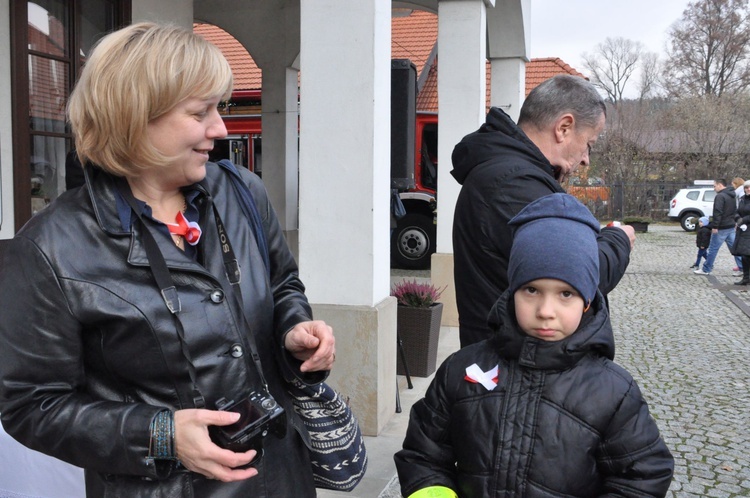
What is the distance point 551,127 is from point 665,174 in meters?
35.2

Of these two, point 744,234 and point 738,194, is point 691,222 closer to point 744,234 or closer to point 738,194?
point 738,194

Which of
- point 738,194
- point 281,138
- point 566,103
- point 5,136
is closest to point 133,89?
point 566,103

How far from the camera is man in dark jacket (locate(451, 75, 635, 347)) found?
2.50 meters

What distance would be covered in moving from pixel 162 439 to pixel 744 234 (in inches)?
548

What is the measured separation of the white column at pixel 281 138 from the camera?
1262 cm

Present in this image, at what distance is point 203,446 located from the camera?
1.40 metres

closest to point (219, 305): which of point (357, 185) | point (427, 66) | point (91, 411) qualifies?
point (91, 411)

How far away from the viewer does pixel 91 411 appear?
1460mm

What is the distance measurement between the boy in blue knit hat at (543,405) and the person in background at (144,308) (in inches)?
16.8

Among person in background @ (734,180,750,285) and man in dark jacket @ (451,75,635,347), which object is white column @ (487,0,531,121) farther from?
man in dark jacket @ (451,75,635,347)

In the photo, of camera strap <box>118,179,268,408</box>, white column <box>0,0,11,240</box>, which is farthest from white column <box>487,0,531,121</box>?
camera strap <box>118,179,268,408</box>

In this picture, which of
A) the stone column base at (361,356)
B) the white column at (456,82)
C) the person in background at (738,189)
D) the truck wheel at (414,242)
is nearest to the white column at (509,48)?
the white column at (456,82)

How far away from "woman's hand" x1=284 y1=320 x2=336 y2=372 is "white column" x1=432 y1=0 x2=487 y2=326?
6268 millimetres

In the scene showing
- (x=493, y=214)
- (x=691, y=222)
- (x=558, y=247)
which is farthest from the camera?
(x=691, y=222)
